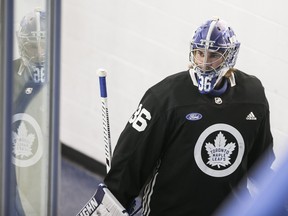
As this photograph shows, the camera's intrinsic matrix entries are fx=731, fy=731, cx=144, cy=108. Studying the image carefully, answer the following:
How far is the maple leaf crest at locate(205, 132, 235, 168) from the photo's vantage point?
7.80 feet

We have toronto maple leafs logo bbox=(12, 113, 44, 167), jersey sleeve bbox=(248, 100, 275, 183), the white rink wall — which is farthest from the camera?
the white rink wall

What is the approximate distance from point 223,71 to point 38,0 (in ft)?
2.77

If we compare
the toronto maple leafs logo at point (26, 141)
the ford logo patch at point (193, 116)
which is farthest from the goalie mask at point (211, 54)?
the toronto maple leafs logo at point (26, 141)

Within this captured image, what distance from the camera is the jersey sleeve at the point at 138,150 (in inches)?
91.6

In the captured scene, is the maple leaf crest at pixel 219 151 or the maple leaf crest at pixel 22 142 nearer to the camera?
the maple leaf crest at pixel 22 142

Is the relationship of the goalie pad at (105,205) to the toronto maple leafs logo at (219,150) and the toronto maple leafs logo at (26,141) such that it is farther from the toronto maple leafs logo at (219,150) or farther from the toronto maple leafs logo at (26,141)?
the toronto maple leafs logo at (26,141)

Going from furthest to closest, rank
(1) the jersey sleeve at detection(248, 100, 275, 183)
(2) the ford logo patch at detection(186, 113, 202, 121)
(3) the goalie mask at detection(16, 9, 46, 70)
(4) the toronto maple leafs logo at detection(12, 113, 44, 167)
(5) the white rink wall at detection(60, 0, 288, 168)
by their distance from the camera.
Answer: (5) the white rink wall at detection(60, 0, 288, 168) < (1) the jersey sleeve at detection(248, 100, 275, 183) < (2) the ford logo patch at detection(186, 113, 202, 121) < (4) the toronto maple leafs logo at detection(12, 113, 44, 167) < (3) the goalie mask at detection(16, 9, 46, 70)

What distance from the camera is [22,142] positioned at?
1.96m

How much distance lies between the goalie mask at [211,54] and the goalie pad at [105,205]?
17.6 inches

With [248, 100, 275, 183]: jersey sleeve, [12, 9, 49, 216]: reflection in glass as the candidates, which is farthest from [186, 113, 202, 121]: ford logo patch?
[12, 9, 49, 216]: reflection in glass

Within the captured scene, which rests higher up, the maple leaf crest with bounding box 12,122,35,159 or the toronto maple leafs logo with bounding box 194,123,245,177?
the maple leaf crest with bounding box 12,122,35,159

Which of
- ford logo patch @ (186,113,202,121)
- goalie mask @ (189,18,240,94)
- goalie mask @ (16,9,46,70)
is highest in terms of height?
goalie mask @ (16,9,46,70)

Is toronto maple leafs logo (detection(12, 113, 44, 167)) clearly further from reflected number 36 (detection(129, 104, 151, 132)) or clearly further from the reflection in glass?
reflected number 36 (detection(129, 104, 151, 132))

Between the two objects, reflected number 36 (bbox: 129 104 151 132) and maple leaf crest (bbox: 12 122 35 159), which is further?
reflected number 36 (bbox: 129 104 151 132)
